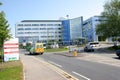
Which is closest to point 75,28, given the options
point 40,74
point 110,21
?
point 110,21

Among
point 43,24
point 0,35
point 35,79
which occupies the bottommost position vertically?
point 35,79

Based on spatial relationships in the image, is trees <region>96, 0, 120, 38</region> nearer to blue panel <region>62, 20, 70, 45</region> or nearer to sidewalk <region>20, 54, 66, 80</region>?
sidewalk <region>20, 54, 66, 80</region>

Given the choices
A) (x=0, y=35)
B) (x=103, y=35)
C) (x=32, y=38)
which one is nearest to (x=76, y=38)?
(x=32, y=38)

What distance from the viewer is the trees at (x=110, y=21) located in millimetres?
51906

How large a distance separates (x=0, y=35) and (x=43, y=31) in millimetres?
Result: 128500

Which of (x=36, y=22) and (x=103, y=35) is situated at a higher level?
(x=36, y=22)

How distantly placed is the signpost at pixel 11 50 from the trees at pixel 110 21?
2755 centimetres

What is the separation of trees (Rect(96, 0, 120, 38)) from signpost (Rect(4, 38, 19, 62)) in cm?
2755

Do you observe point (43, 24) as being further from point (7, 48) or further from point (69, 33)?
point (7, 48)

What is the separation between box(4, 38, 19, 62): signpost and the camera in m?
29.4

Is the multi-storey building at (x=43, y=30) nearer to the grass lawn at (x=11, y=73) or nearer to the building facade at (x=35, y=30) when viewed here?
the building facade at (x=35, y=30)

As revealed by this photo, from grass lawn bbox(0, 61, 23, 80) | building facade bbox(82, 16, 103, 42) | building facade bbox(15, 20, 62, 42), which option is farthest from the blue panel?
grass lawn bbox(0, 61, 23, 80)

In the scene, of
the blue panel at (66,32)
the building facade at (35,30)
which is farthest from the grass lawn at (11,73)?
the building facade at (35,30)

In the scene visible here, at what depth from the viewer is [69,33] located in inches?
5787
